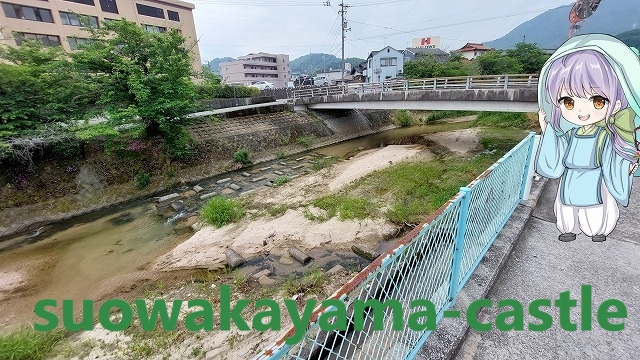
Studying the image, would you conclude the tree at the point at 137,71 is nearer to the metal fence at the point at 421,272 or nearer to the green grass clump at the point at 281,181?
the green grass clump at the point at 281,181

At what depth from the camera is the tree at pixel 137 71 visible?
10.8 metres

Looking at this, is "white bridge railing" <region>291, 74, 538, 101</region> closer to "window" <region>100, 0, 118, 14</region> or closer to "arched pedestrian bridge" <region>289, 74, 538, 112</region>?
"arched pedestrian bridge" <region>289, 74, 538, 112</region>

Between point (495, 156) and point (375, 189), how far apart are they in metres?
6.69

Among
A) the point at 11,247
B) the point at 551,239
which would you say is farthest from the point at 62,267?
the point at 551,239

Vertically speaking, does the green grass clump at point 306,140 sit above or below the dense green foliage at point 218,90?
below

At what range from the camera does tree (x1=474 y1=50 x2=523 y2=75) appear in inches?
1131

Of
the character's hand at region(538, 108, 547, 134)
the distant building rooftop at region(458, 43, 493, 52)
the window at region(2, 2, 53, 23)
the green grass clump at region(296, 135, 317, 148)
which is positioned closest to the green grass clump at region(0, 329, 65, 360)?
the character's hand at region(538, 108, 547, 134)

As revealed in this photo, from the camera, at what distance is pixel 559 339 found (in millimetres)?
2592

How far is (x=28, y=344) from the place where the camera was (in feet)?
14.7

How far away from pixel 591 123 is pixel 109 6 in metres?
39.3

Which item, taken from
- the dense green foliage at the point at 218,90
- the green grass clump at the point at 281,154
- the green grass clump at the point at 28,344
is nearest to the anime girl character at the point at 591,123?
the green grass clump at the point at 28,344

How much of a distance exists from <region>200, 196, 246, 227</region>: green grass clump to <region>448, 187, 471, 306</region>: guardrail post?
23.9 ft

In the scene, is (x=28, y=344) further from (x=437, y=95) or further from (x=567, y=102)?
(x=437, y=95)

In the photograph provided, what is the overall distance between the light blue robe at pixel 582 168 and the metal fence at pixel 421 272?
1.44 ft
